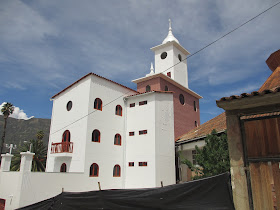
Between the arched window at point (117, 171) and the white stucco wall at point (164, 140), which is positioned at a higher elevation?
the white stucco wall at point (164, 140)

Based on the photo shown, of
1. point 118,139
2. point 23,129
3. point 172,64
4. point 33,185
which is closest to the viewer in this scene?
point 33,185

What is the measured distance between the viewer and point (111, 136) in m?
17.5

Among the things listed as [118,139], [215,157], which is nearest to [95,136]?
[118,139]

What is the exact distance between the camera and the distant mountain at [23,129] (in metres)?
57.3

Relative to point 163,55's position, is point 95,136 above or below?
below

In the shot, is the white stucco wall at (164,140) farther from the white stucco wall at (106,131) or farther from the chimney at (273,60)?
the chimney at (273,60)

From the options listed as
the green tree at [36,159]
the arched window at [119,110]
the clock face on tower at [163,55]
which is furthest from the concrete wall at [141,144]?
the green tree at [36,159]

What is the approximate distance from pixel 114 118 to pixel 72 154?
4.23m

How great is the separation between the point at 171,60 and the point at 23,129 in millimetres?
54151

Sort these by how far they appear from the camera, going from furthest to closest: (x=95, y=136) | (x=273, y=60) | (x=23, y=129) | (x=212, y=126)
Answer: (x=23, y=129) < (x=95, y=136) < (x=212, y=126) < (x=273, y=60)

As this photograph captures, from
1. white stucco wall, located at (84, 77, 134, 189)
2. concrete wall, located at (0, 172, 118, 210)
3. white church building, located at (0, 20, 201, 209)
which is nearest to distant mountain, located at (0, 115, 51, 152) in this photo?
white church building, located at (0, 20, 201, 209)

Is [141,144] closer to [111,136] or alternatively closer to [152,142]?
[152,142]

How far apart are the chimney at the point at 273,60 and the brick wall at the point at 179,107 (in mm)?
9460

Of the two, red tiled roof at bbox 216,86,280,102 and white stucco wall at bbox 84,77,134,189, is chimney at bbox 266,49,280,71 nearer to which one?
red tiled roof at bbox 216,86,280,102
